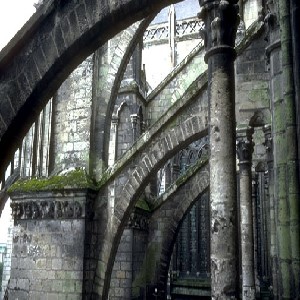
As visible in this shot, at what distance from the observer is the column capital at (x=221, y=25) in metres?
4.00

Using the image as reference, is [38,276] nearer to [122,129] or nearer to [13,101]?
[13,101]

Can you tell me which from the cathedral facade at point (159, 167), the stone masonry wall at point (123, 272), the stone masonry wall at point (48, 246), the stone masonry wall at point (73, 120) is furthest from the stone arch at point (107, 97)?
the stone masonry wall at point (123, 272)

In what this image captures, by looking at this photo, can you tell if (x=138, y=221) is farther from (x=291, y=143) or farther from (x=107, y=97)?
(x=291, y=143)

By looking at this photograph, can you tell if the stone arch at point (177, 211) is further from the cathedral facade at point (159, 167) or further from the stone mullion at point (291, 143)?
the stone mullion at point (291, 143)

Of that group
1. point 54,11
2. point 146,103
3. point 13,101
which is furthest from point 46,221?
point 146,103

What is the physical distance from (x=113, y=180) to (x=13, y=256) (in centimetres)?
209

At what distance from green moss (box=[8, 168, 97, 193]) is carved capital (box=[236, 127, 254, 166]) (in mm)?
2478

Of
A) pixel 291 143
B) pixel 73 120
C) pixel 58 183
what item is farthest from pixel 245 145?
pixel 291 143

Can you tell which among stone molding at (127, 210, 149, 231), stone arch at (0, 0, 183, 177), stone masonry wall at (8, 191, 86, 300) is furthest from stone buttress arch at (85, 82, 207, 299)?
stone arch at (0, 0, 183, 177)

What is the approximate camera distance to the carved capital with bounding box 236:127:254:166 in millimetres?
7125

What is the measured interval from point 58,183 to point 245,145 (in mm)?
3123

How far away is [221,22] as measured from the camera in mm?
4020

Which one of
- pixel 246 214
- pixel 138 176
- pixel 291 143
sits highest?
pixel 138 176

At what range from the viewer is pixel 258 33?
21.9 ft
